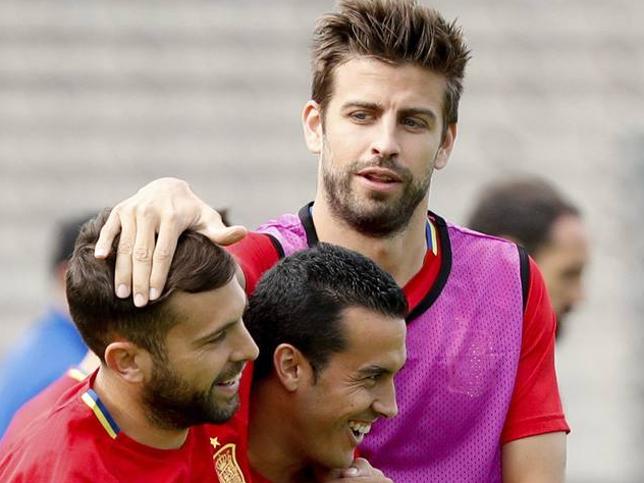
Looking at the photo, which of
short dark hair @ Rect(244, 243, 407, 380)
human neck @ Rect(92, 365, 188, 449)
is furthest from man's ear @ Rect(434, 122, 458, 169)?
human neck @ Rect(92, 365, 188, 449)

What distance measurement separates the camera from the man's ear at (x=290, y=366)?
370 centimetres

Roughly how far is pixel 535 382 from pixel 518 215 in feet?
5.75

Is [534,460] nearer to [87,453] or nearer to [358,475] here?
[358,475]

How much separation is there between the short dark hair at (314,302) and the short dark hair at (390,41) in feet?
1.75

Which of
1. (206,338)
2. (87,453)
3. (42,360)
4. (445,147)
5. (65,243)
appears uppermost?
(445,147)

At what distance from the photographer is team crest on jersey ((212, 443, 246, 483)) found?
361cm

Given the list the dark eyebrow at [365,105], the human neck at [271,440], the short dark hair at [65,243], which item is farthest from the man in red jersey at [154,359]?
the short dark hair at [65,243]

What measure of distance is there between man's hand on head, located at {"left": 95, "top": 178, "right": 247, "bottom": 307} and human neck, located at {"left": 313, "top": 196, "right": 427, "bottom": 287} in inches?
25.3

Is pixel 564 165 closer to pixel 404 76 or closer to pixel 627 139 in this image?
pixel 627 139

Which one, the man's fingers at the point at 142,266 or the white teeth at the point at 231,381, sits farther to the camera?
the white teeth at the point at 231,381

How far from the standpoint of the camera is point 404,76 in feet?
13.2

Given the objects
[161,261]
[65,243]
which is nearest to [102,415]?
[161,261]

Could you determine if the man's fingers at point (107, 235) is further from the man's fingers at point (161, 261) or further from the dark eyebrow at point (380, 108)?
the dark eyebrow at point (380, 108)

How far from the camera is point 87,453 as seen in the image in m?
3.27
